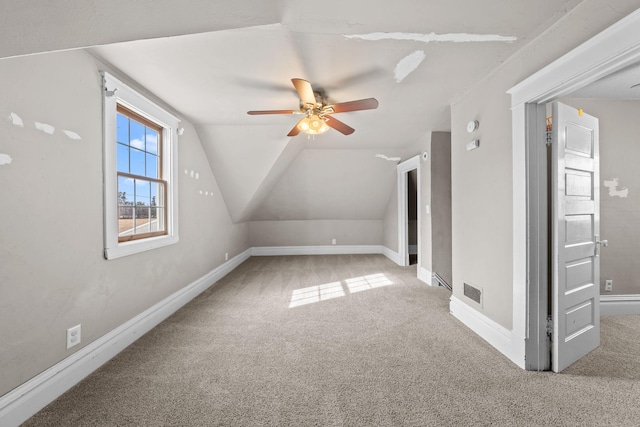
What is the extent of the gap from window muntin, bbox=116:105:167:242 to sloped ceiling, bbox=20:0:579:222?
0.40 meters

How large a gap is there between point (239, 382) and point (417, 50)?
8.68 ft

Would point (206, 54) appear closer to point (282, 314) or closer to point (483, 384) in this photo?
point (282, 314)

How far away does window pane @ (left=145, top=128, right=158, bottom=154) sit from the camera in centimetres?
285

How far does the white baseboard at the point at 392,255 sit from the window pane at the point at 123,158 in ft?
15.4

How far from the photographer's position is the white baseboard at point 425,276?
4.04 metres

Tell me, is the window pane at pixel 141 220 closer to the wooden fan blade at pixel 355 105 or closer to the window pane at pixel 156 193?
the window pane at pixel 156 193

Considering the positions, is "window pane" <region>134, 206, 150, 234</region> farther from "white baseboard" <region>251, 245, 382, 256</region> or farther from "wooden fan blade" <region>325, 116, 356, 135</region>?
"white baseboard" <region>251, 245, 382, 256</region>

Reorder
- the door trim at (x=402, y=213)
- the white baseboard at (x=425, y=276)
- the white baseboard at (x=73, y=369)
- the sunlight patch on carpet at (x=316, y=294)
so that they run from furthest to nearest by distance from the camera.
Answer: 1. the door trim at (x=402, y=213)
2. the white baseboard at (x=425, y=276)
3. the sunlight patch on carpet at (x=316, y=294)
4. the white baseboard at (x=73, y=369)

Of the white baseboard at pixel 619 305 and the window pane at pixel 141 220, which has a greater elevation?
the window pane at pixel 141 220

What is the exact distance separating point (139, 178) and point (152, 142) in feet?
1.69

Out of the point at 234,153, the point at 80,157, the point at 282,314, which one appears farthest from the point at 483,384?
the point at 234,153

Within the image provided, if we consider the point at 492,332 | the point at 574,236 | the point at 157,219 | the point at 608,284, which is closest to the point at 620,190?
the point at 608,284

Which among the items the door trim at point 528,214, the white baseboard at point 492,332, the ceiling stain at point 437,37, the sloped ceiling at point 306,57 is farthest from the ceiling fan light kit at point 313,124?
the white baseboard at point 492,332

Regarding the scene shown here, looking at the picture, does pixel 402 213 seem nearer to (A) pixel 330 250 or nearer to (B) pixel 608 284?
(A) pixel 330 250
